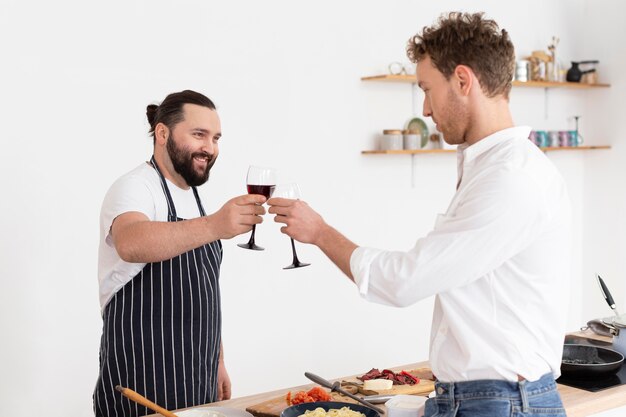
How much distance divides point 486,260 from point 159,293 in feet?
4.09

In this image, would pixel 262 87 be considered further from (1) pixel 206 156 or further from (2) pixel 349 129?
(1) pixel 206 156

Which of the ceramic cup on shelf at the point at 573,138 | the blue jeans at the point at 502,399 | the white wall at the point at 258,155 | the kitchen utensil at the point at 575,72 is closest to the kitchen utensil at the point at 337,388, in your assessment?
the blue jeans at the point at 502,399

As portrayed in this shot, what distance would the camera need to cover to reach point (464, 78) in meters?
1.99

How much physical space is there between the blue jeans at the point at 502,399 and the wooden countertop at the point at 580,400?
52 centimetres

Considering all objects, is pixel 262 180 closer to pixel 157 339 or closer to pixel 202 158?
pixel 202 158

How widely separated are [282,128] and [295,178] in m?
0.30

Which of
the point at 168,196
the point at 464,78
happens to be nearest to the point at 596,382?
the point at 464,78

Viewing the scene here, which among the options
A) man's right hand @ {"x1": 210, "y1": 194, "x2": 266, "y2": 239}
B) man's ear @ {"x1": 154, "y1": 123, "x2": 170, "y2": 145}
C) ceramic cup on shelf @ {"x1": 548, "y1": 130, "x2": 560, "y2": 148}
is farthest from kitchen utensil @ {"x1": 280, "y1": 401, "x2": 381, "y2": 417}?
ceramic cup on shelf @ {"x1": 548, "y1": 130, "x2": 560, "y2": 148}

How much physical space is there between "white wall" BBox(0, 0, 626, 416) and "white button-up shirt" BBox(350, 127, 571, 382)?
2451mm

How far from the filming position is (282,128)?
15.7ft

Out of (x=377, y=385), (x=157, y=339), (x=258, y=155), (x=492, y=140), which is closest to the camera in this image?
(x=492, y=140)

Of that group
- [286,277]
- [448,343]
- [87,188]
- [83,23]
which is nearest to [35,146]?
[87,188]

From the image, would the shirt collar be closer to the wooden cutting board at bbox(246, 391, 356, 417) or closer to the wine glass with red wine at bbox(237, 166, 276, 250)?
the wine glass with red wine at bbox(237, 166, 276, 250)

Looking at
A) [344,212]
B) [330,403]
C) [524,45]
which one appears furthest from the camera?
[524,45]
